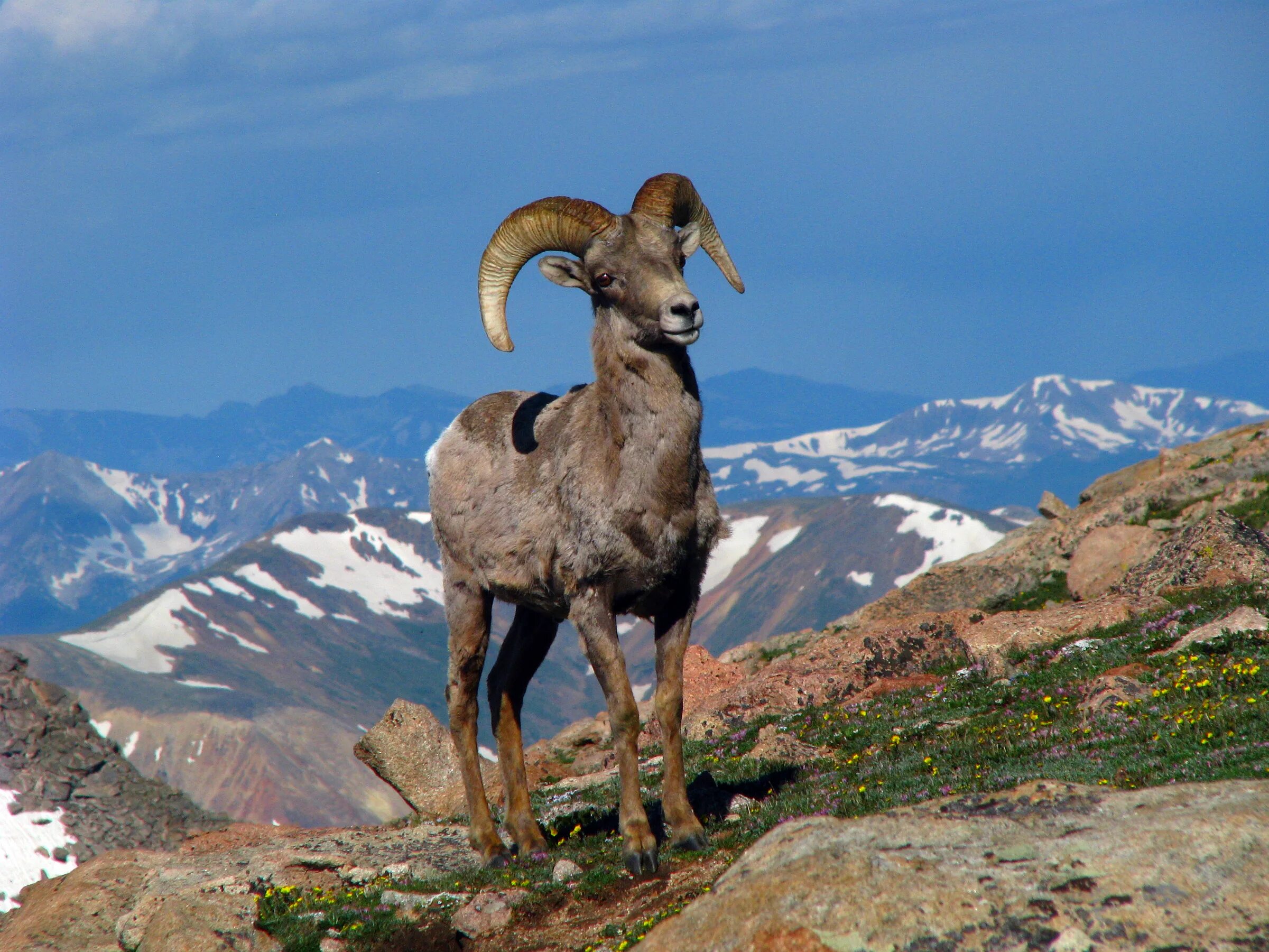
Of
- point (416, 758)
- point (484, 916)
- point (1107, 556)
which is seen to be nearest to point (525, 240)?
point (484, 916)

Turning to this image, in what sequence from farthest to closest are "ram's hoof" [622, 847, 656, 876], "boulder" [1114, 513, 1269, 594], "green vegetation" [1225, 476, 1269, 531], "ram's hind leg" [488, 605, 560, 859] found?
"green vegetation" [1225, 476, 1269, 531] < "boulder" [1114, 513, 1269, 594] < "ram's hind leg" [488, 605, 560, 859] < "ram's hoof" [622, 847, 656, 876]

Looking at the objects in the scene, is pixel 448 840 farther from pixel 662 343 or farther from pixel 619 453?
pixel 662 343

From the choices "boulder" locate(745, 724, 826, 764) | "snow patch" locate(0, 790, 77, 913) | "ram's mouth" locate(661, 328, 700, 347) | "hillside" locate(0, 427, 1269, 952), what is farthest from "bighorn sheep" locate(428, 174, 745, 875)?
"snow patch" locate(0, 790, 77, 913)

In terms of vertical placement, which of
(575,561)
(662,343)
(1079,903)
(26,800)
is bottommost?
(26,800)

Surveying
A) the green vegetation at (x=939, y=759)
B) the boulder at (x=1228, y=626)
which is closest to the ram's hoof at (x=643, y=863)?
the green vegetation at (x=939, y=759)

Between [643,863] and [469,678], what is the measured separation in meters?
4.43

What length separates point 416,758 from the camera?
81.8 ft

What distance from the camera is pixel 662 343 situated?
12477 mm

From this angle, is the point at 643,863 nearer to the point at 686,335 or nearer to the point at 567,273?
the point at 686,335

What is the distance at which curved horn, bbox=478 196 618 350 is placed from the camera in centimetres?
1323

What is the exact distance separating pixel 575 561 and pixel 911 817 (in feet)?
18.3

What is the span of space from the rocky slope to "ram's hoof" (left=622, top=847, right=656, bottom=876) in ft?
105

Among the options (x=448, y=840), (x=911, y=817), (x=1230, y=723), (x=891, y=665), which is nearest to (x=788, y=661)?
(x=891, y=665)

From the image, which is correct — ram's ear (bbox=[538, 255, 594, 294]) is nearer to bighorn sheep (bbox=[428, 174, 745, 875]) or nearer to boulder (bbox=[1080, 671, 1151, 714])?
bighorn sheep (bbox=[428, 174, 745, 875])
